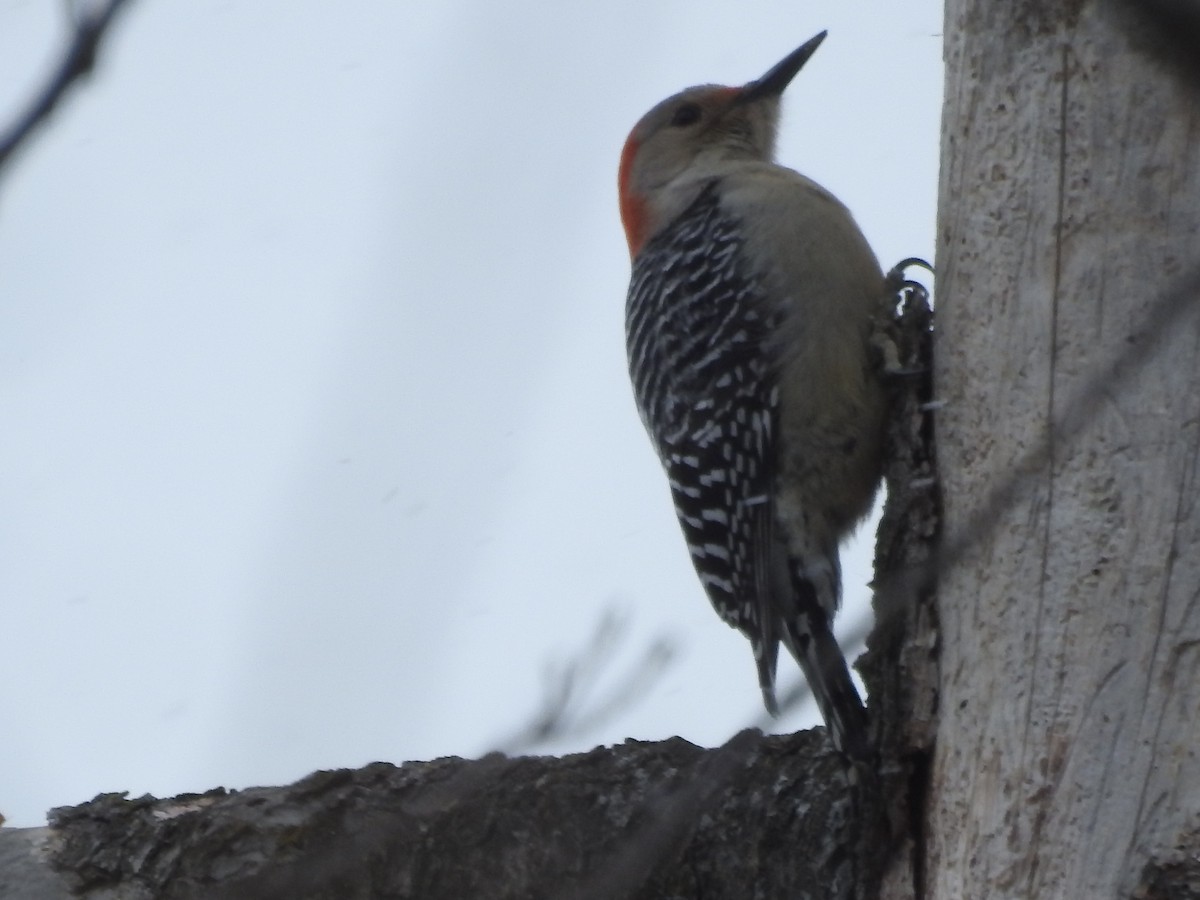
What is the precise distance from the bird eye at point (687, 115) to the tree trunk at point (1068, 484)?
228 cm

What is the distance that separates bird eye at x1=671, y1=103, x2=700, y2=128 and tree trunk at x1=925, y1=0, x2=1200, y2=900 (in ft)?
7.47

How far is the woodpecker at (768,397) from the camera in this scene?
14.0 feet

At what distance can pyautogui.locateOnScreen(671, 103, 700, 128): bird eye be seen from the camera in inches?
233

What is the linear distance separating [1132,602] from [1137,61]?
114cm

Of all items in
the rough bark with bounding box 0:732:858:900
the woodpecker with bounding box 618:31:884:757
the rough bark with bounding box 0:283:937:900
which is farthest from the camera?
the woodpecker with bounding box 618:31:884:757

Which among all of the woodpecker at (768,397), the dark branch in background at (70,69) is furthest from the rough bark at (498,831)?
the dark branch in background at (70,69)

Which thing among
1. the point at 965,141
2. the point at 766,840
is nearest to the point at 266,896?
the point at 766,840

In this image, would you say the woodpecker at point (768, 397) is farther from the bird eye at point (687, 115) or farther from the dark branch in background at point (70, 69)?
the dark branch in background at point (70, 69)

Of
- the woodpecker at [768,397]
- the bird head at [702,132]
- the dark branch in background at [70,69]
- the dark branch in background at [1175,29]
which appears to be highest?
the bird head at [702,132]

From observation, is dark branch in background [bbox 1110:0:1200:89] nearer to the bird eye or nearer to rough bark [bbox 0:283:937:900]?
rough bark [bbox 0:283:937:900]

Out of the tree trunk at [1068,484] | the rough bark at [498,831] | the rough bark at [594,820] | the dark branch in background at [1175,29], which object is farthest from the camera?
the rough bark at [498,831]

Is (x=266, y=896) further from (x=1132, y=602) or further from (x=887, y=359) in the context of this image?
(x=887, y=359)

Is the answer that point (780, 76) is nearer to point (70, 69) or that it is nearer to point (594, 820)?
point (594, 820)

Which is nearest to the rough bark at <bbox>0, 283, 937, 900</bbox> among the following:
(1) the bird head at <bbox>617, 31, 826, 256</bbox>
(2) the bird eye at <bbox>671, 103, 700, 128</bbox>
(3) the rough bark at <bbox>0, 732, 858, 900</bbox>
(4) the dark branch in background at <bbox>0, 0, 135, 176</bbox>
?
(3) the rough bark at <bbox>0, 732, 858, 900</bbox>
